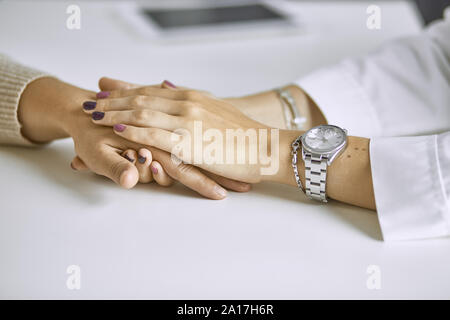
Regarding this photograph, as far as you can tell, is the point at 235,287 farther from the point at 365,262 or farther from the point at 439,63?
the point at 439,63

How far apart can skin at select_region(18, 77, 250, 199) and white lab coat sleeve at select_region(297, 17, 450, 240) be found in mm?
214

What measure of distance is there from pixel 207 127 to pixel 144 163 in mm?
107

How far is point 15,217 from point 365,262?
0.45 m

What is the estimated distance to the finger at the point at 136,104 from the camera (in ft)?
2.61

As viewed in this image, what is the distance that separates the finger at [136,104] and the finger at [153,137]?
0.05 metres

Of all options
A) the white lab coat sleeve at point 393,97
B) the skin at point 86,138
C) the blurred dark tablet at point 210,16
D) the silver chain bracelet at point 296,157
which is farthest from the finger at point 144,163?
the blurred dark tablet at point 210,16

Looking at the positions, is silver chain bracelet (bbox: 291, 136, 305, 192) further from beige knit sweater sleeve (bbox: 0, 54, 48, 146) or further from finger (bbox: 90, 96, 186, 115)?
beige knit sweater sleeve (bbox: 0, 54, 48, 146)

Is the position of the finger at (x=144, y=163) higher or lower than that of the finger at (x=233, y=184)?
higher

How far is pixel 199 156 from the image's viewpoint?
2.43 feet

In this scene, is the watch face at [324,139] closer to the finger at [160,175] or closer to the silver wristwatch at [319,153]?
the silver wristwatch at [319,153]

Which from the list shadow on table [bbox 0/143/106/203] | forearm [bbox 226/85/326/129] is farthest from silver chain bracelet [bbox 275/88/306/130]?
shadow on table [bbox 0/143/106/203]

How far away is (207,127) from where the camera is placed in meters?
0.77

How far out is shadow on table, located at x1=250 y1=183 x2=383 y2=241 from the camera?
2.21 ft

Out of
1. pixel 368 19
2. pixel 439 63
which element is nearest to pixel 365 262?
pixel 439 63
